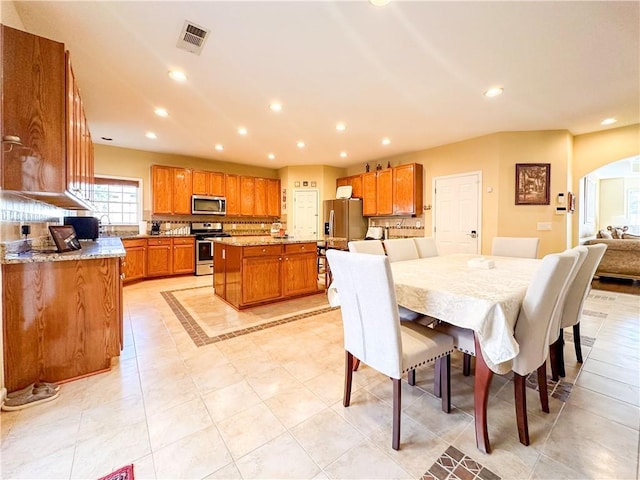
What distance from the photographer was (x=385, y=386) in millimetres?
1874

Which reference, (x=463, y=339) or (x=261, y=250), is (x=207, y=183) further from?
(x=463, y=339)

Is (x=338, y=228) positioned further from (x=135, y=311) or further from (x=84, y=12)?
(x=84, y=12)

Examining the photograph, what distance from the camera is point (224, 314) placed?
128 inches

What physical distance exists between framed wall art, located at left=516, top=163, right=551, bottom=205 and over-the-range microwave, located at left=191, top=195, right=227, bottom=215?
5670mm

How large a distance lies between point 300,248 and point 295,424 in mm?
2537

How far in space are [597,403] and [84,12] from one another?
14.1 ft

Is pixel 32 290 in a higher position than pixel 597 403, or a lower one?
higher

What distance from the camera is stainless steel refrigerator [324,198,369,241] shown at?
6.26m

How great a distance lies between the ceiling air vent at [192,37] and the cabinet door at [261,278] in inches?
84.2

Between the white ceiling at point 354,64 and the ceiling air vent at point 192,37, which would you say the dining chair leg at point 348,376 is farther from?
the ceiling air vent at point 192,37

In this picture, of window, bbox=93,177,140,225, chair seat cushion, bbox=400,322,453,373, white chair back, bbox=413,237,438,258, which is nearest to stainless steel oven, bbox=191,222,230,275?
window, bbox=93,177,140,225

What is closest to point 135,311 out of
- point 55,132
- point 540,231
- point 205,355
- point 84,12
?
point 205,355

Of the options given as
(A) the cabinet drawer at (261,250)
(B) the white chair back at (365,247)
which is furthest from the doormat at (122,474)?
(A) the cabinet drawer at (261,250)

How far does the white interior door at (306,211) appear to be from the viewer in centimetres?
678
